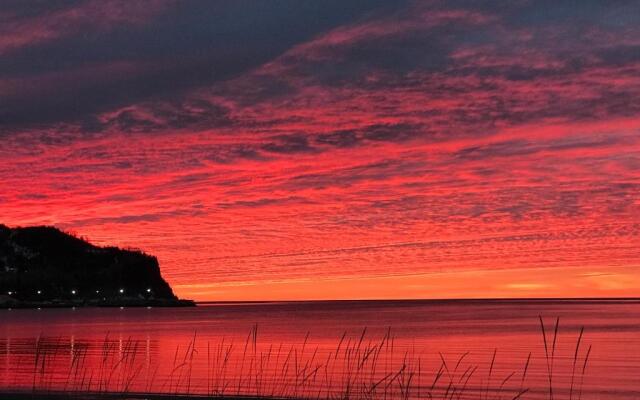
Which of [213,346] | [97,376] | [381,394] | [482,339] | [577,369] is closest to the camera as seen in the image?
[381,394]

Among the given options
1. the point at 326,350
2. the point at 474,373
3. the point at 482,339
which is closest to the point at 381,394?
the point at 474,373

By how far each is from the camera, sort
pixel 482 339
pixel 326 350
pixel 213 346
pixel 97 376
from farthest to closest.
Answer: pixel 482 339, pixel 213 346, pixel 326 350, pixel 97 376

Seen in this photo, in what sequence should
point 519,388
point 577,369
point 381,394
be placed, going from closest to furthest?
point 381,394
point 519,388
point 577,369

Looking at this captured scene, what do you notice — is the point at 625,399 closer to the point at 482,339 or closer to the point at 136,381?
the point at 136,381

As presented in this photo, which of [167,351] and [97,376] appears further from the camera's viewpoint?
[167,351]

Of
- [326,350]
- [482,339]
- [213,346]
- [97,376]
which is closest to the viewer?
[97,376]

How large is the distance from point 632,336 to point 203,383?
71963 millimetres

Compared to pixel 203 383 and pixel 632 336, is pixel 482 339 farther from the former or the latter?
pixel 203 383

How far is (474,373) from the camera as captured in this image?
60.9 m

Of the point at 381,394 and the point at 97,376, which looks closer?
the point at 381,394

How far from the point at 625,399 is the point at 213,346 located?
57.9m

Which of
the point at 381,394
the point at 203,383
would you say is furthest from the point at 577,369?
the point at 203,383

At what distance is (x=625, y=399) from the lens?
4709 centimetres

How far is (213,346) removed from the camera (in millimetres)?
97562
